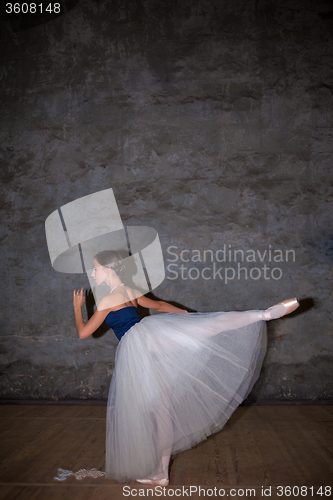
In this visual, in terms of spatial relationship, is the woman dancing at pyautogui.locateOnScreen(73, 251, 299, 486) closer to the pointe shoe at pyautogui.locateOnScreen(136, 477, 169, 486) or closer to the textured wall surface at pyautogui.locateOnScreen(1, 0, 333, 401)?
the pointe shoe at pyautogui.locateOnScreen(136, 477, 169, 486)

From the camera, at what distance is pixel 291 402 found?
3.53 metres

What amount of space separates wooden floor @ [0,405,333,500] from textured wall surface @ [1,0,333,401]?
0.46 metres

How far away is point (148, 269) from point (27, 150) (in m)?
1.80

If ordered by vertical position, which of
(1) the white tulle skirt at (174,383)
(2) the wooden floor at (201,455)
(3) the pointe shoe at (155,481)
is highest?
(1) the white tulle skirt at (174,383)

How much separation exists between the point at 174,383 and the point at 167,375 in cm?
6

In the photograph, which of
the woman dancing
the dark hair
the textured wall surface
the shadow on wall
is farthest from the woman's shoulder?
the shadow on wall

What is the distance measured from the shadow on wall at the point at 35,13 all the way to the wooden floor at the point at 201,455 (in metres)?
3.99

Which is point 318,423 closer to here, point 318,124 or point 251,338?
point 251,338

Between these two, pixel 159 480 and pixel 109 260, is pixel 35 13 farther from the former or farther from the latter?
pixel 159 480

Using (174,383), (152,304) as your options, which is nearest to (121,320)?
(152,304)

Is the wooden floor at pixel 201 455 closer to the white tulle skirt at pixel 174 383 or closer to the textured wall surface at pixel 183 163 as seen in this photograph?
the white tulle skirt at pixel 174 383

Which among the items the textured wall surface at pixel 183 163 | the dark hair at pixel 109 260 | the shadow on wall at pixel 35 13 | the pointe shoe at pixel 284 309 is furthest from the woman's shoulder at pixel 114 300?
the shadow on wall at pixel 35 13

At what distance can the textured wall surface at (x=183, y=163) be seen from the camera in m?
3.65

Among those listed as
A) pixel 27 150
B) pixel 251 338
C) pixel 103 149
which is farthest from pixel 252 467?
pixel 27 150
